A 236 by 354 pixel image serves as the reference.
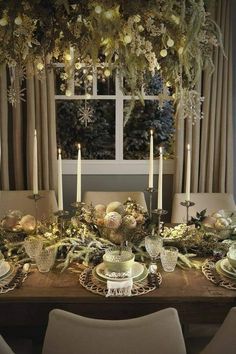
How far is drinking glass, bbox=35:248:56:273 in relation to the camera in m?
1.83

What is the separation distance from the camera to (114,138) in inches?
145

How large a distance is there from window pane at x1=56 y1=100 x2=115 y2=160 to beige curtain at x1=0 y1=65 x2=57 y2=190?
0.32 meters

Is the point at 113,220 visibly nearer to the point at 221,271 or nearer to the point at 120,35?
the point at 221,271

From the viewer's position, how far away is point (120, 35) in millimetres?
1839

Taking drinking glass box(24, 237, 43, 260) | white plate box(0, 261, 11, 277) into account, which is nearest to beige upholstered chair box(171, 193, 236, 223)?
drinking glass box(24, 237, 43, 260)

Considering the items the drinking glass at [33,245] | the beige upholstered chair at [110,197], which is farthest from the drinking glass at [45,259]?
the beige upholstered chair at [110,197]

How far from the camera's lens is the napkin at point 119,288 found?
1.65 m

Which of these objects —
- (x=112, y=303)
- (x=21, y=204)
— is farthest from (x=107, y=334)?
(x=21, y=204)

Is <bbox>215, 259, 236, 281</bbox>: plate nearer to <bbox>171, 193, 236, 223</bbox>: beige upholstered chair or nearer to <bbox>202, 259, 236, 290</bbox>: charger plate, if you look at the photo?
<bbox>202, 259, 236, 290</bbox>: charger plate

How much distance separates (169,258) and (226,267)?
259 mm

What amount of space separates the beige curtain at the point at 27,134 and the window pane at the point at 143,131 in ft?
2.26

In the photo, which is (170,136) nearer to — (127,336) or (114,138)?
(114,138)

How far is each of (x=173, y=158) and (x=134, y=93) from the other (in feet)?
5.22

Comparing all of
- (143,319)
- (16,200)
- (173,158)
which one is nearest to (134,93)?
(143,319)
